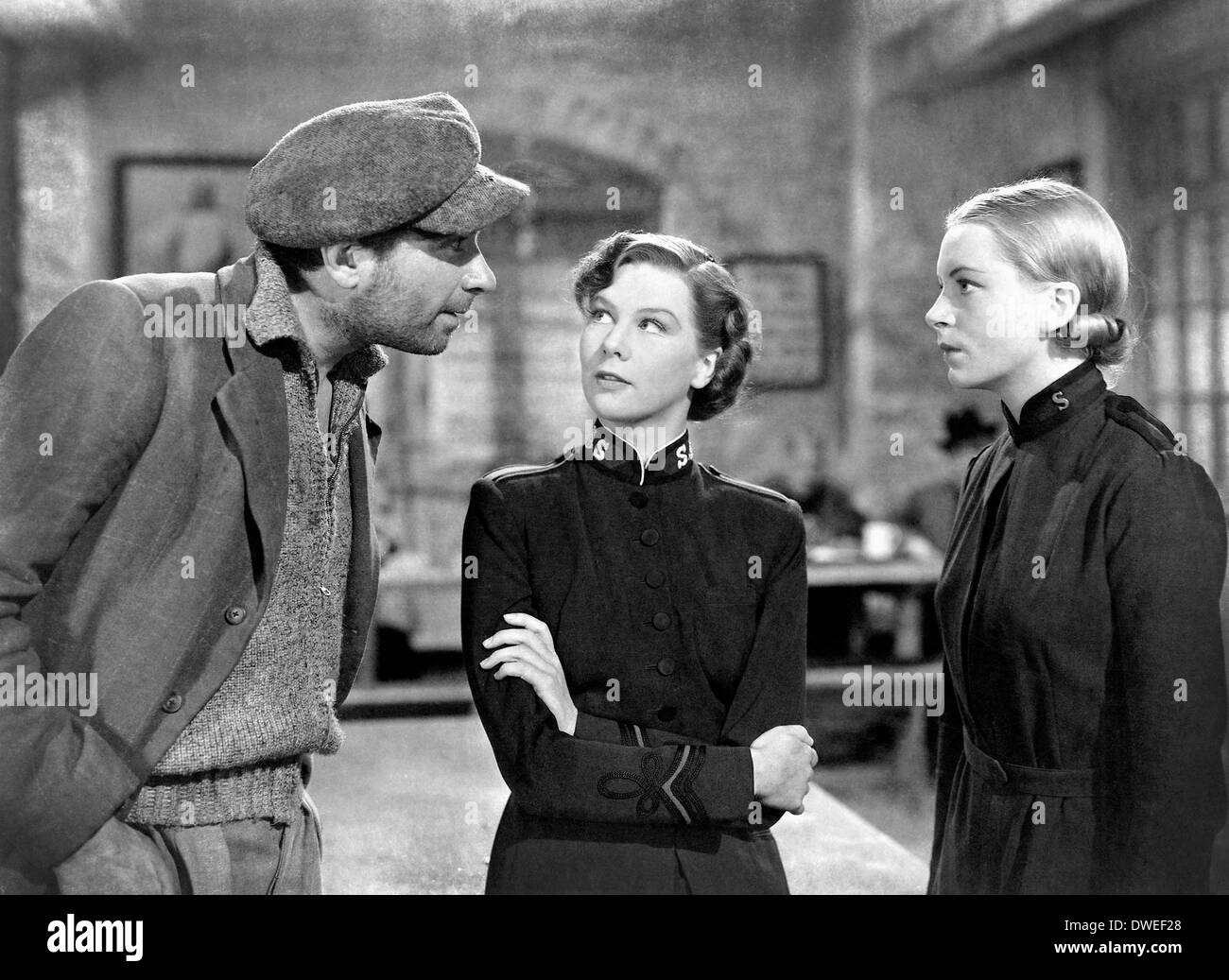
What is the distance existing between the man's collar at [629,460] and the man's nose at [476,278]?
0.26 m

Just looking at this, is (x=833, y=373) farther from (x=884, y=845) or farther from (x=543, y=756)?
(x=543, y=756)

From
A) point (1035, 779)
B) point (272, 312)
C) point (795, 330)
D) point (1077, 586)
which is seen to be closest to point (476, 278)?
point (272, 312)

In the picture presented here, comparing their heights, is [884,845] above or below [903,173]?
below

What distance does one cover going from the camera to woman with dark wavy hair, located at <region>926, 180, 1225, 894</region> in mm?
1804

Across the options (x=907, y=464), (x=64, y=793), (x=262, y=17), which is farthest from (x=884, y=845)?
(x=907, y=464)

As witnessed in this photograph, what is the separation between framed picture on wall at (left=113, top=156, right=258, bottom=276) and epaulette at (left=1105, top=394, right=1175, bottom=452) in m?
1.51

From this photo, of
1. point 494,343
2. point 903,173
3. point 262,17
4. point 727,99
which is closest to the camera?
point 262,17

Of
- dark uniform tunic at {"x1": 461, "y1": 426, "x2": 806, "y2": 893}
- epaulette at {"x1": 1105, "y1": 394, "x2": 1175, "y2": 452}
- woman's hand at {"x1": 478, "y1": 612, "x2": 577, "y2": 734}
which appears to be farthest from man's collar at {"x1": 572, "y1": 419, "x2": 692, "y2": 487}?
epaulette at {"x1": 1105, "y1": 394, "x2": 1175, "y2": 452}

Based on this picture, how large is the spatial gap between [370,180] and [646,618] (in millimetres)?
730

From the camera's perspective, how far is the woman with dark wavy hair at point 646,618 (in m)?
1.79

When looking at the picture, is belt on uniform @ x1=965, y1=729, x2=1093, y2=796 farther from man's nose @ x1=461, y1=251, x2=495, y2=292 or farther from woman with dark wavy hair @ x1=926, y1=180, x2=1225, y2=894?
man's nose @ x1=461, y1=251, x2=495, y2=292

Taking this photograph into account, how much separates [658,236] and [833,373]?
151 inches

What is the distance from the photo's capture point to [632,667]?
1.84 m
